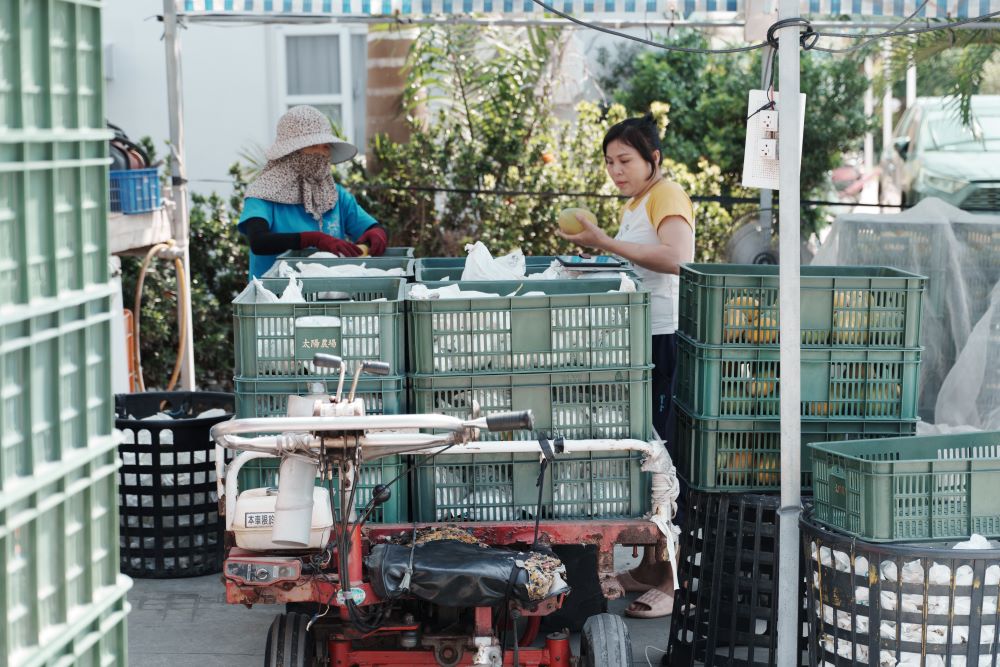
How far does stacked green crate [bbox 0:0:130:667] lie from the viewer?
2.47 m

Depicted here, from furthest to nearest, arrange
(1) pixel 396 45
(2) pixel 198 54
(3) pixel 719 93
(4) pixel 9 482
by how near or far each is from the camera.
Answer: (3) pixel 719 93, (2) pixel 198 54, (1) pixel 396 45, (4) pixel 9 482

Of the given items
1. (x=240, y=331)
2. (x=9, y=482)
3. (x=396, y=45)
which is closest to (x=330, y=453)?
(x=240, y=331)

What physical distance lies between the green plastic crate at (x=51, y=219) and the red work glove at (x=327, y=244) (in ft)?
11.1

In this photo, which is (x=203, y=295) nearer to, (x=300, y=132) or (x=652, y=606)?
(x=300, y=132)

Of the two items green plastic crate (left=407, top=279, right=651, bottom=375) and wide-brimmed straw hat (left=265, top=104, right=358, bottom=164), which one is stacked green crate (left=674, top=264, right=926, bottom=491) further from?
wide-brimmed straw hat (left=265, top=104, right=358, bottom=164)

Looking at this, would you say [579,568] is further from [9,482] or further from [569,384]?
[9,482]

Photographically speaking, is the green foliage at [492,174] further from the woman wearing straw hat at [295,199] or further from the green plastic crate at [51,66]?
the green plastic crate at [51,66]

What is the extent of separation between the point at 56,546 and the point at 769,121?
275 cm

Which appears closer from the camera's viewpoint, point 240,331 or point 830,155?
point 240,331

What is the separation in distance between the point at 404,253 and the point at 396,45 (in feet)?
15.1

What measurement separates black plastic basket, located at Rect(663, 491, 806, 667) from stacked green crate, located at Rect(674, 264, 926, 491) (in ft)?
0.34

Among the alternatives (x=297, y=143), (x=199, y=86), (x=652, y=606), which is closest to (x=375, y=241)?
(x=297, y=143)

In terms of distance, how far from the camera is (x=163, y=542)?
233 inches

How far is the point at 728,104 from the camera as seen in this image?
13844mm
